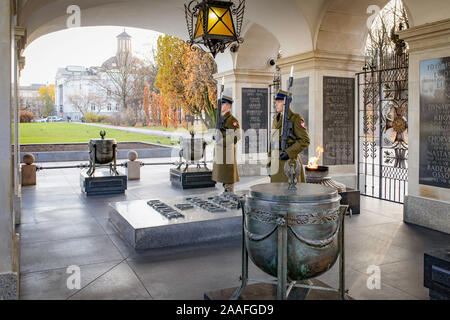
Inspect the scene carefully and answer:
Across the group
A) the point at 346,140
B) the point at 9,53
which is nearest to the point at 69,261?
the point at 9,53

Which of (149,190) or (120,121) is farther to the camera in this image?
(120,121)

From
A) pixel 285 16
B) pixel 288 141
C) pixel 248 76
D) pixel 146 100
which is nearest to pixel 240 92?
pixel 248 76

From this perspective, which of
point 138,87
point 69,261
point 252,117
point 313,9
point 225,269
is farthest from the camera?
point 138,87

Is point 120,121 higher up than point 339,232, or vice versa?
point 120,121

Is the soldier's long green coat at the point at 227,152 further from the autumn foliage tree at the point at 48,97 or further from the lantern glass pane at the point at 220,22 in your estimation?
the autumn foliage tree at the point at 48,97

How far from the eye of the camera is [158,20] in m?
10.4

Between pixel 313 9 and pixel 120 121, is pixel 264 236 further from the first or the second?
pixel 120 121

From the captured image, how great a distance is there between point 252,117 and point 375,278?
797cm

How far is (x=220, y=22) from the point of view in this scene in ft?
16.3

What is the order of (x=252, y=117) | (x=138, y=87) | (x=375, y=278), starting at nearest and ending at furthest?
(x=375, y=278) < (x=252, y=117) < (x=138, y=87)

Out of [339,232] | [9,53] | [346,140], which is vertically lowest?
[339,232]

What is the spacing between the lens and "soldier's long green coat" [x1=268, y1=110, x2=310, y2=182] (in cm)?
554

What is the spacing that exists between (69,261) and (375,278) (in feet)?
10.4

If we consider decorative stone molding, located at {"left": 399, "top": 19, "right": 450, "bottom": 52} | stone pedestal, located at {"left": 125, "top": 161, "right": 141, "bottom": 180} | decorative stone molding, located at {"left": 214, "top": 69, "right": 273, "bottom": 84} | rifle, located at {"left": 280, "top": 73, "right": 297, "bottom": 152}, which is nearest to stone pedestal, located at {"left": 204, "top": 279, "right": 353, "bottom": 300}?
rifle, located at {"left": 280, "top": 73, "right": 297, "bottom": 152}
